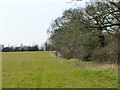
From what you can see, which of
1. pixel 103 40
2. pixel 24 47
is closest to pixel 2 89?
pixel 103 40

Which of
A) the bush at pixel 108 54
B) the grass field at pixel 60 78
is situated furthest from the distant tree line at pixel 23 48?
the grass field at pixel 60 78

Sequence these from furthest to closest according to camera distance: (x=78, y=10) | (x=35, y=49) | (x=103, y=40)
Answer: (x=35, y=49), (x=103, y=40), (x=78, y=10)

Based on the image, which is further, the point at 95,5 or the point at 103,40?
the point at 103,40

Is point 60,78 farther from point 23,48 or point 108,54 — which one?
point 23,48

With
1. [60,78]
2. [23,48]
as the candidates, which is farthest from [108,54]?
[23,48]

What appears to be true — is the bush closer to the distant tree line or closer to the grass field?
the grass field

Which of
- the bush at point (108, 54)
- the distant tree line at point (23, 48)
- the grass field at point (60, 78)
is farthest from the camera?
the distant tree line at point (23, 48)

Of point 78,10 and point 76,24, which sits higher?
point 78,10

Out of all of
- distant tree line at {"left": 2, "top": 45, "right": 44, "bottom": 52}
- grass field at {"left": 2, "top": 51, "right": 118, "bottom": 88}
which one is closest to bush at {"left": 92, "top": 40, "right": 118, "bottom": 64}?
grass field at {"left": 2, "top": 51, "right": 118, "bottom": 88}

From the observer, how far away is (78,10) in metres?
10.9

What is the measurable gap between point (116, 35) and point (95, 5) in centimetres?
263

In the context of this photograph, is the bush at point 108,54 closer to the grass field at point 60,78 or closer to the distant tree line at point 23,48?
the grass field at point 60,78

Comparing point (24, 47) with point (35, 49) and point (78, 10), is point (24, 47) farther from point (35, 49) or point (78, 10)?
point (78, 10)

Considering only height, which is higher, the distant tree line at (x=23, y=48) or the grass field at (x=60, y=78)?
the distant tree line at (x=23, y=48)
